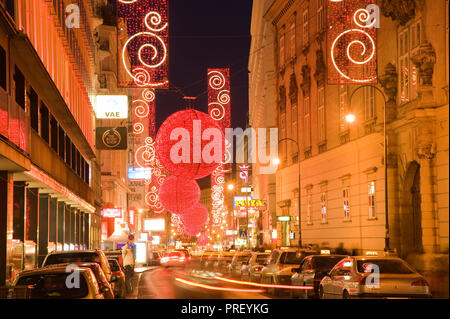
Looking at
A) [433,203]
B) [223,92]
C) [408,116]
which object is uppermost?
[223,92]

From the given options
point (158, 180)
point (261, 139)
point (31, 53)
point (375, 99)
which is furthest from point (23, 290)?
point (158, 180)

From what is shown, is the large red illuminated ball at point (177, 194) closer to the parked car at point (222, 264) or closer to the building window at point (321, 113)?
the parked car at point (222, 264)

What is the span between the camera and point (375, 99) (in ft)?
119

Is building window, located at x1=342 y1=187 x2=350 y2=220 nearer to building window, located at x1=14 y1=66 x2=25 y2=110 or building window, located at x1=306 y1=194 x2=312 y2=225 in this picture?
building window, located at x1=306 y1=194 x2=312 y2=225

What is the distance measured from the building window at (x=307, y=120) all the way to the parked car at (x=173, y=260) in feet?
45.0

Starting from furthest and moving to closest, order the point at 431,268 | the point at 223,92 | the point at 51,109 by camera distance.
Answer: the point at 223,92
the point at 51,109
the point at 431,268

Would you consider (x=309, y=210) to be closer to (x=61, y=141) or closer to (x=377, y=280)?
(x=61, y=141)

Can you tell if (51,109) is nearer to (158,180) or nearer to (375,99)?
(375,99)

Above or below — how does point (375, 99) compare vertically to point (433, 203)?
above

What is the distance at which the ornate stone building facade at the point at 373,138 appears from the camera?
29172 millimetres

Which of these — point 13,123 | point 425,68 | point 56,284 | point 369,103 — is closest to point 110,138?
point 369,103

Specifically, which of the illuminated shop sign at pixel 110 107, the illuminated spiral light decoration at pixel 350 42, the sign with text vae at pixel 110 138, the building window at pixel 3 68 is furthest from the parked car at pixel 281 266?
the illuminated shop sign at pixel 110 107

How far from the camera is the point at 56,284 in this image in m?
13.1

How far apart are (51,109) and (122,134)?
223 inches
